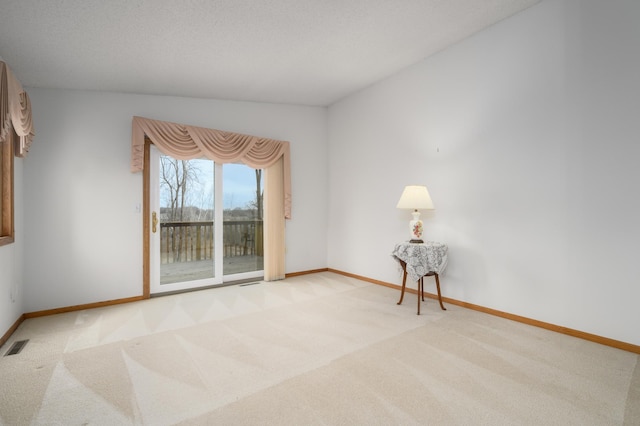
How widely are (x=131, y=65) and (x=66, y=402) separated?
2.91m

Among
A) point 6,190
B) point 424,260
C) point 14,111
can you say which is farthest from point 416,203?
point 6,190

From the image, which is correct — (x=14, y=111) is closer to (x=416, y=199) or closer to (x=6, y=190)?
(x=6, y=190)

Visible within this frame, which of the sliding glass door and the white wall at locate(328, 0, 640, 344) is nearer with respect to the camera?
the white wall at locate(328, 0, 640, 344)

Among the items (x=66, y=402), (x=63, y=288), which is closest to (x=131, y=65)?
(x=63, y=288)

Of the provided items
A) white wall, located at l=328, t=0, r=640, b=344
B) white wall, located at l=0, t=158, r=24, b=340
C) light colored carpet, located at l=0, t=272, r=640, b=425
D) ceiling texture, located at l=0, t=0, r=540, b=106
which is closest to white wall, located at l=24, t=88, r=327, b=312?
white wall, located at l=0, t=158, r=24, b=340

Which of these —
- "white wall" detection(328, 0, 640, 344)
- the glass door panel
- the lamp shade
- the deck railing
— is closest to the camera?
"white wall" detection(328, 0, 640, 344)

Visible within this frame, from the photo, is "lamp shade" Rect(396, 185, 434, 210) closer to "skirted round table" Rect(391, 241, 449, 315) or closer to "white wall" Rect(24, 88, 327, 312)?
"skirted round table" Rect(391, 241, 449, 315)

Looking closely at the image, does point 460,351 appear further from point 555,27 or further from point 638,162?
point 555,27

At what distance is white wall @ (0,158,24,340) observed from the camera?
2576 millimetres

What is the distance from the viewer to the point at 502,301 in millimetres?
3061

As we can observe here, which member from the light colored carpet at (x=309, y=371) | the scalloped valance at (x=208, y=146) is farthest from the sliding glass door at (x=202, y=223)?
the light colored carpet at (x=309, y=371)

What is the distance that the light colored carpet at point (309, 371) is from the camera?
162 cm

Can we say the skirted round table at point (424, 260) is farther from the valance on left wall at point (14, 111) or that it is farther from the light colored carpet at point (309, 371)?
the valance on left wall at point (14, 111)

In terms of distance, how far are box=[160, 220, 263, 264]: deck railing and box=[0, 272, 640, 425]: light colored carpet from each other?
113 centimetres
